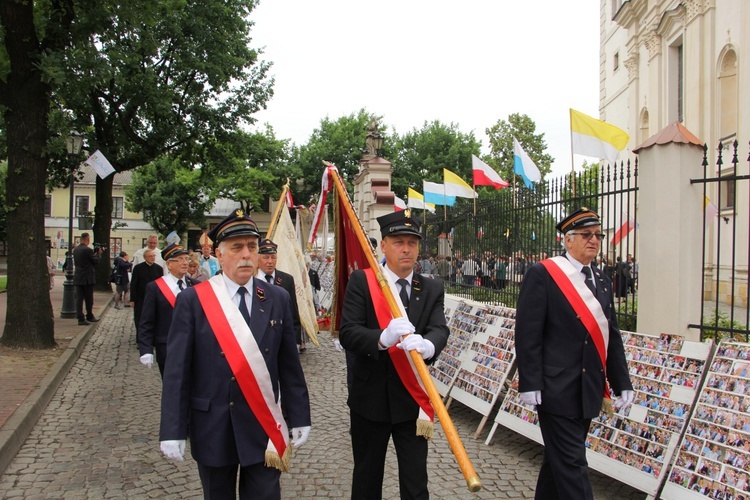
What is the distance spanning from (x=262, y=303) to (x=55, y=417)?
17.0 feet

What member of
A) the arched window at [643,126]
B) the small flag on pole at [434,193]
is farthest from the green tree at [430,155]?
the small flag on pole at [434,193]

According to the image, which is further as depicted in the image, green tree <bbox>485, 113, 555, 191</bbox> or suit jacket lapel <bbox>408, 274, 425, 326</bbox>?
green tree <bbox>485, 113, 555, 191</bbox>

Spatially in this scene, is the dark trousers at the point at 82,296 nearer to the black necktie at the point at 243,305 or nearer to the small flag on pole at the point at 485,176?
the small flag on pole at the point at 485,176

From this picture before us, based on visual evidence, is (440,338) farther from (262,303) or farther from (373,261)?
(262,303)

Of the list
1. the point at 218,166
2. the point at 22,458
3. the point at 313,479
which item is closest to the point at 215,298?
the point at 313,479

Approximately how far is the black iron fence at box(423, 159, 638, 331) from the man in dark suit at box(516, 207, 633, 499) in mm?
2699

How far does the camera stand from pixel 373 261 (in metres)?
3.87

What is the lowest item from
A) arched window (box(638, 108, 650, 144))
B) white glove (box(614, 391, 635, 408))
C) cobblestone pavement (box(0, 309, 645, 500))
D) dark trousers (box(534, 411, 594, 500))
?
cobblestone pavement (box(0, 309, 645, 500))

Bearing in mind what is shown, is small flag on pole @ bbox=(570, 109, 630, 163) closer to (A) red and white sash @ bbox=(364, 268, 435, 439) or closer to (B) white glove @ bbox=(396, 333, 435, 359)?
(A) red and white sash @ bbox=(364, 268, 435, 439)

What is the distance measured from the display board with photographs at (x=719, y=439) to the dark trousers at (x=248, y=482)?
280 cm

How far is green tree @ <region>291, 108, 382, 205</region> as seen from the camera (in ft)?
157

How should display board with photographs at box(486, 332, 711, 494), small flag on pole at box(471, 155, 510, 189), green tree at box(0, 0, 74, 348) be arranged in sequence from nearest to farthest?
display board with photographs at box(486, 332, 711, 494), green tree at box(0, 0, 74, 348), small flag on pole at box(471, 155, 510, 189)

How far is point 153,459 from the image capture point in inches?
225

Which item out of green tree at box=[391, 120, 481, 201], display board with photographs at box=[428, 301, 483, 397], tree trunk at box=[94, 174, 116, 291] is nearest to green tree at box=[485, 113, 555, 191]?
green tree at box=[391, 120, 481, 201]
